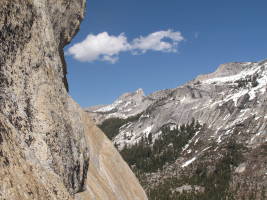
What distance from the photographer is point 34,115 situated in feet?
49.1

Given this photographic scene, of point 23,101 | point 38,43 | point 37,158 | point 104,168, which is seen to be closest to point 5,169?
point 37,158

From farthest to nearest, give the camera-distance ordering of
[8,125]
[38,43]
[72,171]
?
[72,171] → [38,43] → [8,125]

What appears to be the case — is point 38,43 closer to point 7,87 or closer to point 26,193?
point 7,87

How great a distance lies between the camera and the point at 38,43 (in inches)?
656

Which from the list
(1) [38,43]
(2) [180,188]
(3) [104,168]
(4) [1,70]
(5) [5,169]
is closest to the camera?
(5) [5,169]

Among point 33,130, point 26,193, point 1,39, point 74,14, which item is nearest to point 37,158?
point 33,130

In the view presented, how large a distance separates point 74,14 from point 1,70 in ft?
44.9

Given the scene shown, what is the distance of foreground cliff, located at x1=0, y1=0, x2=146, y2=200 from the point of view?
11340 mm

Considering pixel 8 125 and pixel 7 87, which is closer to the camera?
pixel 8 125

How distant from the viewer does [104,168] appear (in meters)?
37.9

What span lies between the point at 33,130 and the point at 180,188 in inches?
7161

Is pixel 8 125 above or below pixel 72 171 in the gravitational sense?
above

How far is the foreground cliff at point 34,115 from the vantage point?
11.3m

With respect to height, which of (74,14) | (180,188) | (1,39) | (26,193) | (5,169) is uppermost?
(74,14)
